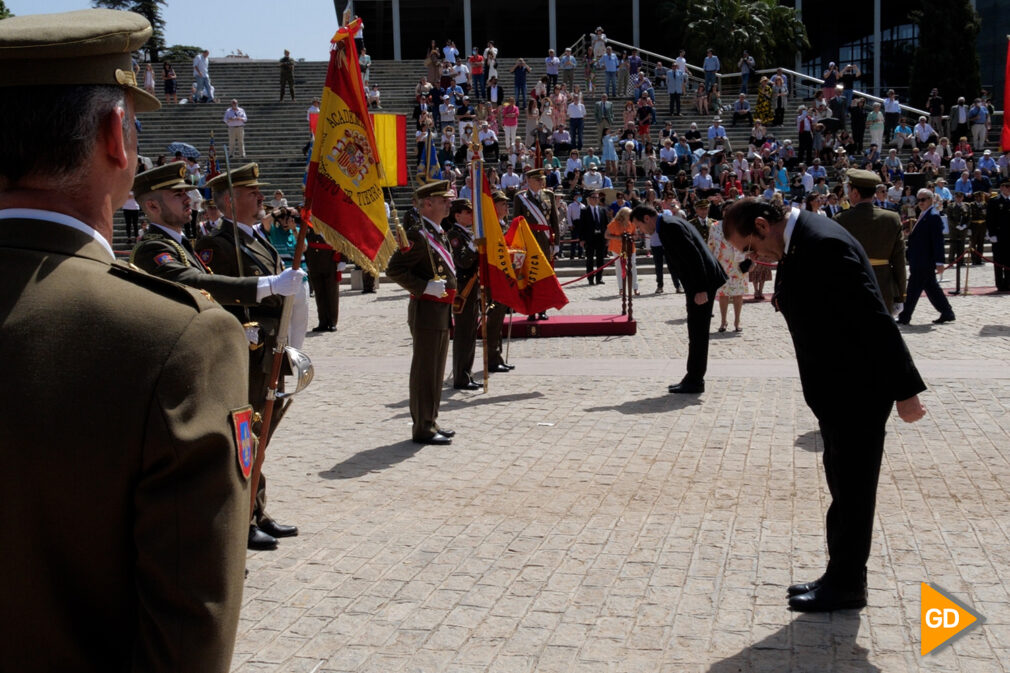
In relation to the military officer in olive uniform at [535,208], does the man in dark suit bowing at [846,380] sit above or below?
below

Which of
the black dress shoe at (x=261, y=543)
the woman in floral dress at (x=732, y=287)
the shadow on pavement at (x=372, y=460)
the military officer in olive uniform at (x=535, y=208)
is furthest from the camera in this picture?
the military officer in olive uniform at (x=535, y=208)

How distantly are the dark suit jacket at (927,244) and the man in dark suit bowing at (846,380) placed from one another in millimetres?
11707

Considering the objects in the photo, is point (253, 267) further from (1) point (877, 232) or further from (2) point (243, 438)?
(1) point (877, 232)

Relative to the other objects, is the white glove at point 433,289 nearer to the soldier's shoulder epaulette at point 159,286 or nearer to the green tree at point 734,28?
Answer: the soldier's shoulder epaulette at point 159,286

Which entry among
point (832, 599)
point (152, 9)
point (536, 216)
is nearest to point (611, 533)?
point (832, 599)

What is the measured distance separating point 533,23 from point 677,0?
37.1 feet

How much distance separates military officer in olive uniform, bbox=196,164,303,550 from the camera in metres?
6.04

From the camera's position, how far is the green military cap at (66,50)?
179 cm

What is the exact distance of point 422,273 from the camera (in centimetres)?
881

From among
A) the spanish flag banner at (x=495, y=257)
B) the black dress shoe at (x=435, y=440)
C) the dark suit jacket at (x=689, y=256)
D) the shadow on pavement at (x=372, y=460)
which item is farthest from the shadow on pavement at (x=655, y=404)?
the shadow on pavement at (x=372, y=460)

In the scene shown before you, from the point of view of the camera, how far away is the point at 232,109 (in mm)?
31969

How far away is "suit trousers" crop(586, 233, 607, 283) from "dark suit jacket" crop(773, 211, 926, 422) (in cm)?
1897

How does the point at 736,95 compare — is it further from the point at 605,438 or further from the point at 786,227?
the point at 786,227

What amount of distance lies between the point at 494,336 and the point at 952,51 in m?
37.0
